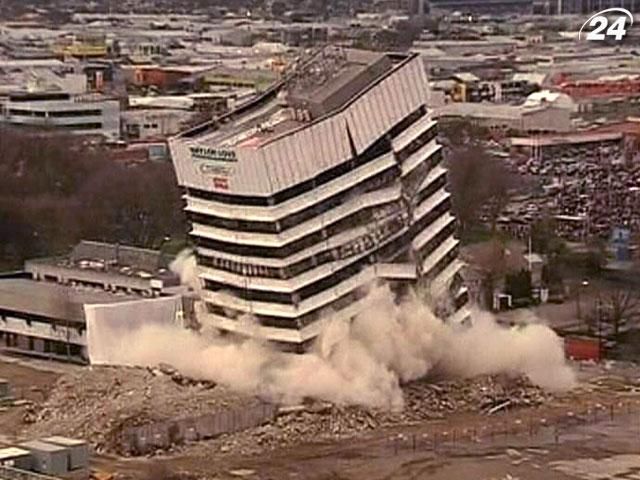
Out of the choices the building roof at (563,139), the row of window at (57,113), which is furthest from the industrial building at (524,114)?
the row of window at (57,113)

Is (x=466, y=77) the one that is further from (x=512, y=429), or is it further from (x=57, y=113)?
(x=512, y=429)

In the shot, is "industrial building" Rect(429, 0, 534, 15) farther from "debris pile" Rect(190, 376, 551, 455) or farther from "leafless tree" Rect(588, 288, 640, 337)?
"debris pile" Rect(190, 376, 551, 455)

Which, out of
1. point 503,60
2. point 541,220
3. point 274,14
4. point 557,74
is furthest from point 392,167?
point 274,14

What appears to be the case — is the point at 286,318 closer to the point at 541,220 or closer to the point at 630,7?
the point at 541,220

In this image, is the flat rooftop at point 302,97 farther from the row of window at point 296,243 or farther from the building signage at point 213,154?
the row of window at point 296,243

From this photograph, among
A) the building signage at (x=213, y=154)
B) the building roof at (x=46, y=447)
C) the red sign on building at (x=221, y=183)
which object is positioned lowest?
the building roof at (x=46, y=447)

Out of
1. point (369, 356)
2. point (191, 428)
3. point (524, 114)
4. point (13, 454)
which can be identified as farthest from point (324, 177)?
point (524, 114)
